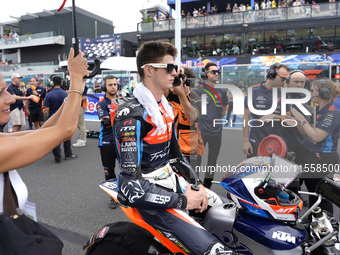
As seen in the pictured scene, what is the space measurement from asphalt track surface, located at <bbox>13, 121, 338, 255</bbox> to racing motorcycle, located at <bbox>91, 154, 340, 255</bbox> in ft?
6.02

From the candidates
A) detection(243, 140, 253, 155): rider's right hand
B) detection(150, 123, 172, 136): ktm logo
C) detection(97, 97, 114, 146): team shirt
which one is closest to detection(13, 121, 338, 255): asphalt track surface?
detection(97, 97, 114, 146): team shirt

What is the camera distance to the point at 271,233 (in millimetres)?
1731

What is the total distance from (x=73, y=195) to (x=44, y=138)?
12.6ft

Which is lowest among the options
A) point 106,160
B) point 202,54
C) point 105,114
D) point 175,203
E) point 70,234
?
point 70,234

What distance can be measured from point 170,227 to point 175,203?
163 millimetres

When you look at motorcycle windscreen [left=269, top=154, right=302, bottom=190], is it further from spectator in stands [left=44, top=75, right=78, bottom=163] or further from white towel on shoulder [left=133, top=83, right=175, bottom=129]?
spectator in stands [left=44, top=75, right=78, bottom=163]

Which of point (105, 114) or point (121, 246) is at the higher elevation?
point (105, 114)

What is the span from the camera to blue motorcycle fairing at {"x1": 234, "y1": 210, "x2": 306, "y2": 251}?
5.57ft

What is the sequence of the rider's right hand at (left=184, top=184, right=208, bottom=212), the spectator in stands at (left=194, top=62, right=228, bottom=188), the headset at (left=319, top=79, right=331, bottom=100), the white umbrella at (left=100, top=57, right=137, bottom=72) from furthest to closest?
1. the white umbrella at (left=100, top=57, right=137, bottom=72)
2. the spectator in stands at (left=194, top=62, right=228, bottom=188)
3. the headset at (left=319, top=79, right=331, bottom=100)
4. the rider's right hand at (left=184, top=184, right=208, bottom=212)

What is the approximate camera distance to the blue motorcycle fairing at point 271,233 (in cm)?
170

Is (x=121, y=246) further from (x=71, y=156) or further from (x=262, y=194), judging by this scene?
(x=71, y=156)

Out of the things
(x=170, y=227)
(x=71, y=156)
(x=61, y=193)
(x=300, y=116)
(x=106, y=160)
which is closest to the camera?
(x=170, y=227)

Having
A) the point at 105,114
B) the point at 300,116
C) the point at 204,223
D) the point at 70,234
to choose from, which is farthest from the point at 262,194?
the point at 105,114

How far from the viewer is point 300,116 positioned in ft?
10.5
